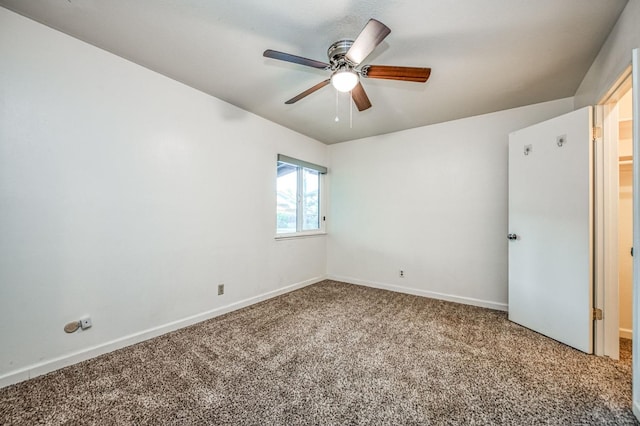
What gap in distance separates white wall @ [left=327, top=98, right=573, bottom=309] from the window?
0.28 meters

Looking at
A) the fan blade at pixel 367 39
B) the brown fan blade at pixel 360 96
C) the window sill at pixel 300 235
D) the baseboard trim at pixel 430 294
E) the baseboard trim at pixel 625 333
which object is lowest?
the baseboard trim at pixel 430 294

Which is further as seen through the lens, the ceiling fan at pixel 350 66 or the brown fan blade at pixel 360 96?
the brown fan blade at pixel 360 96

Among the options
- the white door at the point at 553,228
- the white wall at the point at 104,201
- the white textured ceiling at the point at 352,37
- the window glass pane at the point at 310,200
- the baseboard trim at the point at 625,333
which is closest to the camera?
the white textured ceiling at the point at 352,37

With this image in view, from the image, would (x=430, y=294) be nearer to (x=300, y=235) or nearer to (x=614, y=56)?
(x=300, y=235)

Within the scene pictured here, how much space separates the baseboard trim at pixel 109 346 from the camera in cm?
165

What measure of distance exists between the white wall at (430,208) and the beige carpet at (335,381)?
897 mm

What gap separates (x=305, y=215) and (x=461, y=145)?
2404 mm

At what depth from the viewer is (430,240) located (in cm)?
345

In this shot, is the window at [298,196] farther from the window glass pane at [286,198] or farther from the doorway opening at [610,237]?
the doorway opening at [610,237]

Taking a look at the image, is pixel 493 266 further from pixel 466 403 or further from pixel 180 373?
pixel 180 373

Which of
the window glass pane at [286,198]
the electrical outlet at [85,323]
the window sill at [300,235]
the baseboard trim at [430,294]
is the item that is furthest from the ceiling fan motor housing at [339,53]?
the baseboard trim at [430,294]

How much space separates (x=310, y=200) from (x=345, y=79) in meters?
2.62

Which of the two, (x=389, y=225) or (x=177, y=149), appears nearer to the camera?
(x=177, y=149)

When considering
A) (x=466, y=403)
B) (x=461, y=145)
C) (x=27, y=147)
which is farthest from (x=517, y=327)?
(x=27, y=147)
